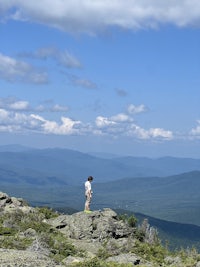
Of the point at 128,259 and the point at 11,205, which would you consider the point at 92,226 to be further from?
the point at 128,259

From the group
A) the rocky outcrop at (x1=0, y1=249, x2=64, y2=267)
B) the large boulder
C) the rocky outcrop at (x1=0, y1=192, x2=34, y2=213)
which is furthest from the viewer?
the rocky outcrop at (x1=0, y1=192, x2=34, y2=213)

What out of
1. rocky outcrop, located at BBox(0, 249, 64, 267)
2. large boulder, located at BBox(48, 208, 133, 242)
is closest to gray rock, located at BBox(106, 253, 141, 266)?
rocky outcrop, located at BBox(0, 249, 64, 267)

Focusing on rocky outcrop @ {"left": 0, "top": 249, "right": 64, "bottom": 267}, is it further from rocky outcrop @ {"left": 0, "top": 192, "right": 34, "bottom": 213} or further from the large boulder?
rocky outcrop @ {"left": 0, "top": 192, "right": 34, "bottom": 213}

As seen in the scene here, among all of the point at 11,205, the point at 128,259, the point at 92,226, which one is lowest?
the point at 128,259

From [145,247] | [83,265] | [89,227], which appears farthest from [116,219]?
[83,265]

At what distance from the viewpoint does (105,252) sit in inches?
1074

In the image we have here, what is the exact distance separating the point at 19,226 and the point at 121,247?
23.6 feet

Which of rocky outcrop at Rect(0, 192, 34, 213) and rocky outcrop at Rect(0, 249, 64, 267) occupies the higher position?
rocky outcrop at Rect(0, 192, 34, 213)

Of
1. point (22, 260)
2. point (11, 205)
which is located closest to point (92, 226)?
point (11, 205)

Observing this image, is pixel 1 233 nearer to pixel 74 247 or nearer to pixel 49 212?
pixel 74 247

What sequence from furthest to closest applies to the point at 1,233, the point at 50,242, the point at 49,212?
the point at 49,212
the point at 1,233
the point at 50,242

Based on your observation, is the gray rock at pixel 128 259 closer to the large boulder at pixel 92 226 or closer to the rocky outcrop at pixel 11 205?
the large boulder at pixel 92 226

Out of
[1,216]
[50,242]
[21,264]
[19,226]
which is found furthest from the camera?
[1,216]

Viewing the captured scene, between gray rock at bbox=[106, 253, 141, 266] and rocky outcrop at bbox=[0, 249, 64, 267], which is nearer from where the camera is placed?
rocky outcrop at bbox=[0, 249, 64, 267]
